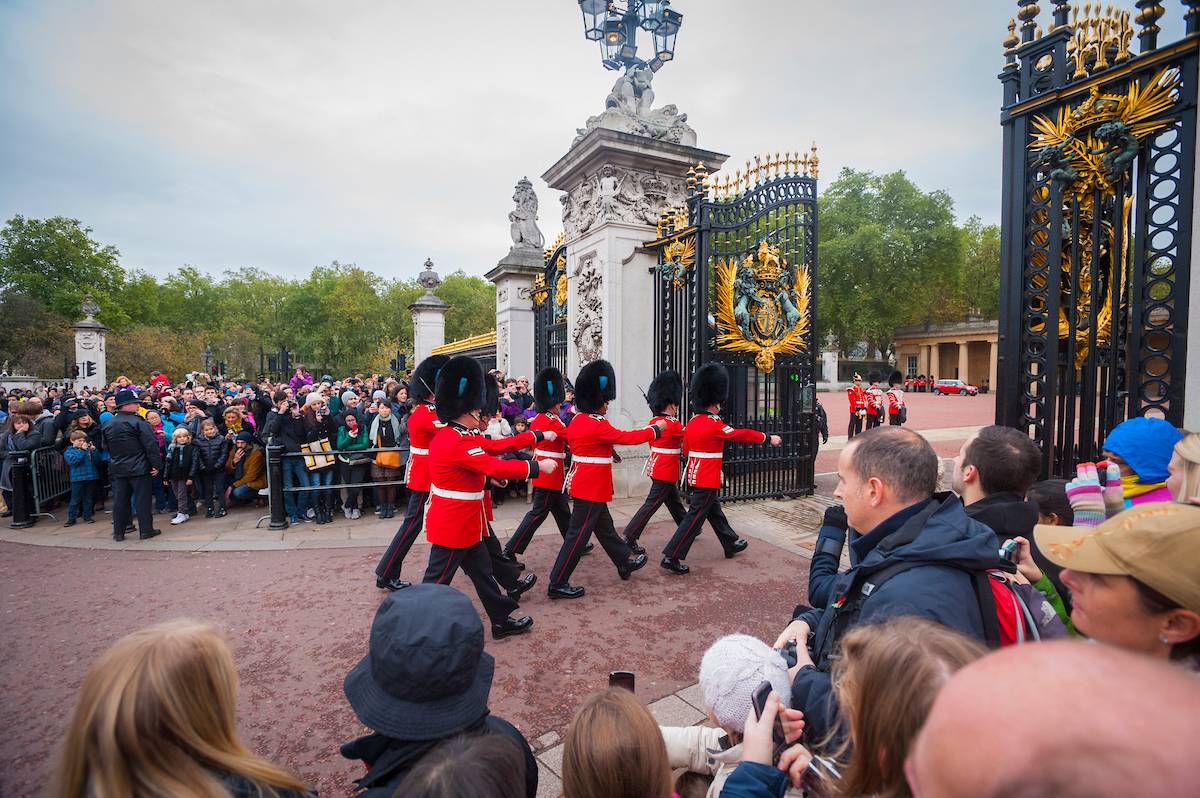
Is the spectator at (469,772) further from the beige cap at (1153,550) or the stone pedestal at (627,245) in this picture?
the stone pedestal at (627,245)

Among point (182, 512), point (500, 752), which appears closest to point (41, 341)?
point (182, 512)

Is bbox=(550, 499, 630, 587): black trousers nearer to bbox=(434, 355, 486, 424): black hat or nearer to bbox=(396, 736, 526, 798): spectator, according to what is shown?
A: bbox=(434, 355, 486, 424): black hat

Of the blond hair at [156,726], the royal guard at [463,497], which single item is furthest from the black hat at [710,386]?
the blond hair at [156,726]

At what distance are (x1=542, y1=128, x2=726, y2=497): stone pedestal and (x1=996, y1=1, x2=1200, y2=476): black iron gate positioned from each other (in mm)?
4823

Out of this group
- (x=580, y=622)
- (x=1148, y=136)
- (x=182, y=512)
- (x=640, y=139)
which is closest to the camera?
(x=1148, y=136)

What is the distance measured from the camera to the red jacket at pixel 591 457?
17.4 ft

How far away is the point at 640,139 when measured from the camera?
8.39 metres

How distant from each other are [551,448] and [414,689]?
4527 millimetres

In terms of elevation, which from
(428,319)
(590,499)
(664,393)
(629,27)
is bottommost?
(590,499)

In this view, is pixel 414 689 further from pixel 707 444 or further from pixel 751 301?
pixel 751 301

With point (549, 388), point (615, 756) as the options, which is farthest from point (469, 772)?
point (549, 388)

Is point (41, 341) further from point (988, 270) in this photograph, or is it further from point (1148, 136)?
point (988, 270)

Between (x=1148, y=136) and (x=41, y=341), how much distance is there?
4299cm

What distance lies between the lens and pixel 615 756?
1.49 meters
